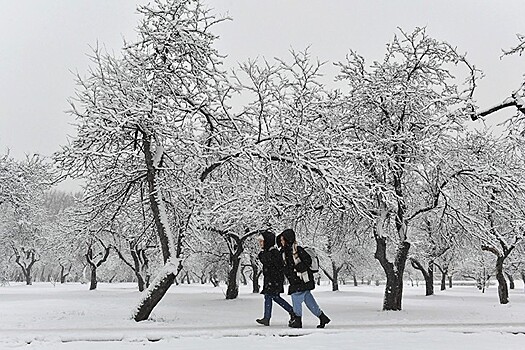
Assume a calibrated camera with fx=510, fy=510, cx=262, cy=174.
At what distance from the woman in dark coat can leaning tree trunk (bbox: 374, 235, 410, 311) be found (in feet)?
27.2

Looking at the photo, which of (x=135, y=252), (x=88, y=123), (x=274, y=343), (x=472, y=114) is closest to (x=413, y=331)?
(x=274, y=343)

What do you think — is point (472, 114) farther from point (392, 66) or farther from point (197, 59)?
point (197, 59)

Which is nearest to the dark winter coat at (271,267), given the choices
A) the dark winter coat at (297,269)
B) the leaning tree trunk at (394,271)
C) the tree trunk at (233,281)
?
the dark winter coat at (297,269)

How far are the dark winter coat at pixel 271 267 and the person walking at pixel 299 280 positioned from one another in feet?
0.89

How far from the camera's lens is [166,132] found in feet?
43.5

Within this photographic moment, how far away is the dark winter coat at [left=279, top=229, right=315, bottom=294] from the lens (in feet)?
34.0

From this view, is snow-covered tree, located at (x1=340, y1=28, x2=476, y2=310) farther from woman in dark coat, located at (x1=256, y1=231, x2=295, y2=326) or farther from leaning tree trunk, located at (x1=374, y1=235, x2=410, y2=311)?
woman in dark coat, located at (x1=256, y1=231, x2=295, y2=326)

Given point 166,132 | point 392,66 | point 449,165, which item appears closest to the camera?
point 166,132

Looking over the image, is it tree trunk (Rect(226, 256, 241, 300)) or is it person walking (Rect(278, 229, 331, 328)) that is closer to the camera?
person walking (Rect(278, 229, 331, 328))

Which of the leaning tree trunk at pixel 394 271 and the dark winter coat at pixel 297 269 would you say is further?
the leaning tree trunk at pixel 394 271

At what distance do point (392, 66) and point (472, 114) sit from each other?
5.88m

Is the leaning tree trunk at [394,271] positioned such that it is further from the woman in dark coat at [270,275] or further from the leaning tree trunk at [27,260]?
the leaning tree trunk at [27,260]

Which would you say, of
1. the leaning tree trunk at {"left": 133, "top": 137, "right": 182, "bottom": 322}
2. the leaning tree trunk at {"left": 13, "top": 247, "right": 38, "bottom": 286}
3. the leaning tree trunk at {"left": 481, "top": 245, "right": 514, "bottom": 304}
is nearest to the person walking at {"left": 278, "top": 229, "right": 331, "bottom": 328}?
the leaning tree trunk at {"left": 133, "top": 137, "right": 182, "bottom": 322}

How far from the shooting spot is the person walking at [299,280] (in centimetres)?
1020
